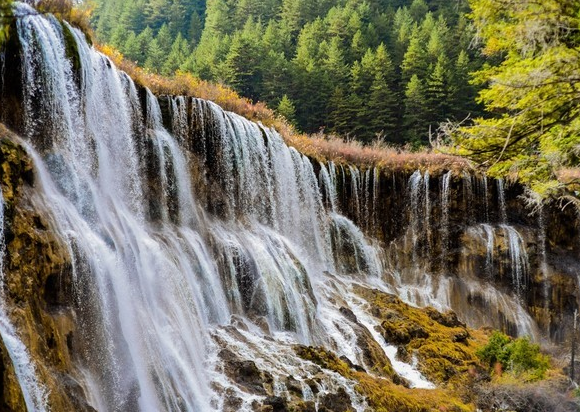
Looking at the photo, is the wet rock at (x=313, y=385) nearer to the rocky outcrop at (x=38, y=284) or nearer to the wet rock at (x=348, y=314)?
the rocky outcrop at (x=38, y=284)

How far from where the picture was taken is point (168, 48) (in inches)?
2149

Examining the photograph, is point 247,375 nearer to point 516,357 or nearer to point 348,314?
point 348,314

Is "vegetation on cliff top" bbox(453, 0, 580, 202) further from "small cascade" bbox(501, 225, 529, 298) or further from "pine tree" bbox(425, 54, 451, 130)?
"pine tree" bbox(425, 54, 451, 130)

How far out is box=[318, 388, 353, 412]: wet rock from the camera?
30.3 ft

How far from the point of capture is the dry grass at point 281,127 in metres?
15.4

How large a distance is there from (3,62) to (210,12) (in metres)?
55.5

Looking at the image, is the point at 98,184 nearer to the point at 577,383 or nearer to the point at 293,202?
the point at 293,202

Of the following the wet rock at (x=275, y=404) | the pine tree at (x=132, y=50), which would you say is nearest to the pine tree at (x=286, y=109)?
the pine tree at (x=132, y=50)

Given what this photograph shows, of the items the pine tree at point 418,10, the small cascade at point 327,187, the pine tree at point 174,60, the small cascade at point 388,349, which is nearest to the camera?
the small cascade at point 388,349

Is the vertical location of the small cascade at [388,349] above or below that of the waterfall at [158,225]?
below

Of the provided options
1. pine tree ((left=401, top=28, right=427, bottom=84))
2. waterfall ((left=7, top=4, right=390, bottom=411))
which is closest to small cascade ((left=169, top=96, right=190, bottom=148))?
waterfall ((left=7, top=4, right=390, bottom=411))

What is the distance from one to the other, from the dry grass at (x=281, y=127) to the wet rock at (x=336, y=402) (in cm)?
936

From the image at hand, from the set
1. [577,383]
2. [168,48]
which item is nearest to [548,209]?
[577,383]

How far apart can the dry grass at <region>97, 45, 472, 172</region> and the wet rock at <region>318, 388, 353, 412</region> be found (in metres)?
9.36
